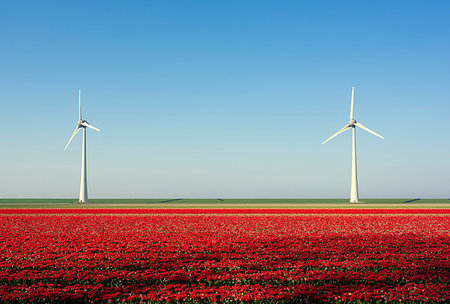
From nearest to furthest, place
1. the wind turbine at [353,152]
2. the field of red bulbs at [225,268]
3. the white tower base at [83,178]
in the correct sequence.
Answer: the field of red bulbs at [225,268], the wind turbine at [353,152], the white tower base at [83,178]

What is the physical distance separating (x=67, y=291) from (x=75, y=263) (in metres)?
4.71

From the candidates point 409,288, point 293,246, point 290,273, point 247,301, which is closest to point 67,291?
point 247,301

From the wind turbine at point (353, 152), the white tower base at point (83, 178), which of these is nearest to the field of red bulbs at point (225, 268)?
the wind turbine at point (353, 152)

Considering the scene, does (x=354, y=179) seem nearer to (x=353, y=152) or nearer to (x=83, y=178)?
(x=353, y=152)

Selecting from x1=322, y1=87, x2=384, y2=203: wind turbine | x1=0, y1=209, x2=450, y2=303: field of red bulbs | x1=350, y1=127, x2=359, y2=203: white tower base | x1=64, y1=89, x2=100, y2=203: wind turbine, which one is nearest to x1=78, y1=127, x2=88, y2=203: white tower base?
x1=64, y1=89, x2=100, y2=203: wind turbine

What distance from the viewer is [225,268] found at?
15125mm

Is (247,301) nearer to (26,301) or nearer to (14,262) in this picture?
(26,301)

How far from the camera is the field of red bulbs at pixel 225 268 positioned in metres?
10.8

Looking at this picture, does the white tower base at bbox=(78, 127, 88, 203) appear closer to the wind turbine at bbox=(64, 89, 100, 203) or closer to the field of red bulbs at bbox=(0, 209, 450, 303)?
the wind turbine at bbox=(64, 89, 100, 203)

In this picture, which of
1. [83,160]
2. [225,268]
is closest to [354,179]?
[83,160]

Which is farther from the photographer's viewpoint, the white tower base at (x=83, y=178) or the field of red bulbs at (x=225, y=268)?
the white tower base at (x=83, y=178)

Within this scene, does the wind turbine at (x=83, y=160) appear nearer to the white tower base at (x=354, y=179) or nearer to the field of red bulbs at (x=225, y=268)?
the white tower base at (x=354, y=179)

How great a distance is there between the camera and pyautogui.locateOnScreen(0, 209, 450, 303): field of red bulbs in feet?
35.4

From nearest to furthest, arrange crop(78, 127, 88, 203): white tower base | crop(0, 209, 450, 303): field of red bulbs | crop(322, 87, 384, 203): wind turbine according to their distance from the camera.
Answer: crop(0, 209, 450, 303): field of red bulbs < crop(322, 87, 384, 203): wind turbine < crop(78, 127, 88, 203): white tower base
